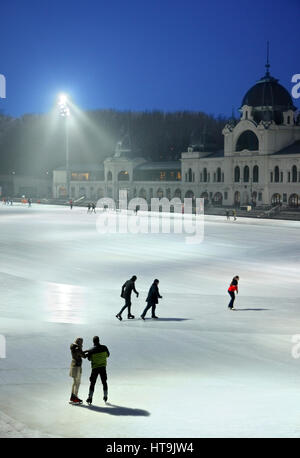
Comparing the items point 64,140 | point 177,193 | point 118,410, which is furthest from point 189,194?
point 118,410

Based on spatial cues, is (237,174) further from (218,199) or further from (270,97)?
(270,97)

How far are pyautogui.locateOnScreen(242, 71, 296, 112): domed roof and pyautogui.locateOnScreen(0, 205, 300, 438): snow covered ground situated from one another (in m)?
60.0

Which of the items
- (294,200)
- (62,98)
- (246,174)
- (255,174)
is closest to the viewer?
(294,200)

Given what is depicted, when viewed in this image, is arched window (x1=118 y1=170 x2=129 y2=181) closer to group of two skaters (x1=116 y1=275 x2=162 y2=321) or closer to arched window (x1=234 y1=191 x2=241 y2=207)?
arched window (x1=234 y1=191 x2=241 y2=207)

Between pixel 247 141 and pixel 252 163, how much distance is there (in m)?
4.08

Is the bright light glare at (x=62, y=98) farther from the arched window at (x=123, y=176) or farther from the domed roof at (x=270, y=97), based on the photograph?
the arched window at (x=123, y=176)

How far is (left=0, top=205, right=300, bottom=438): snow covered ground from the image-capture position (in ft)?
32.4

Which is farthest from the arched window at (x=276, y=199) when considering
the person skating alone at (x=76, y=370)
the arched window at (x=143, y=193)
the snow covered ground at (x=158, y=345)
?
the person skating alone at (x=76, y=370)

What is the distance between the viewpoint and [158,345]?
1549 centimetres

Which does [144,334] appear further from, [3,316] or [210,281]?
[210,281]

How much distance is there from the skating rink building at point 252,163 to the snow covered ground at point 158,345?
51.5 meters

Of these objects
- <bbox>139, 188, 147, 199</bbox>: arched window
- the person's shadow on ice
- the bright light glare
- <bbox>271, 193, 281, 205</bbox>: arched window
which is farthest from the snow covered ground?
<bbox>139, 188, 147, 199</bbox>: arched window

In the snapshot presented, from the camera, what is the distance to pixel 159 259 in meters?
33.2

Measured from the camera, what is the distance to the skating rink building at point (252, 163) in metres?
84.6
